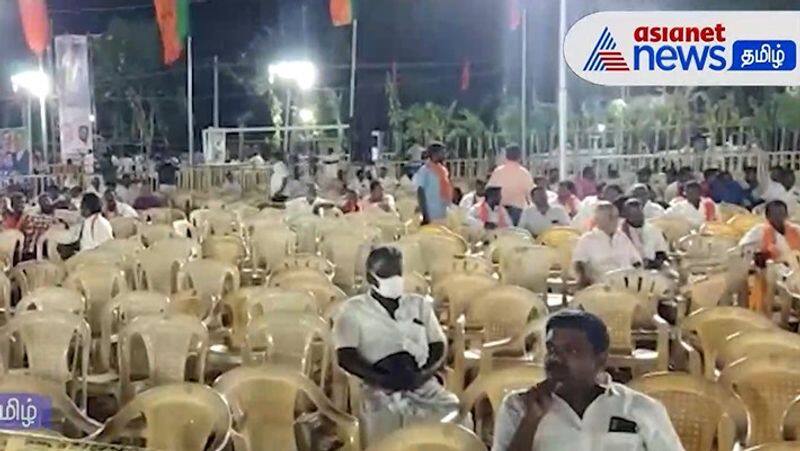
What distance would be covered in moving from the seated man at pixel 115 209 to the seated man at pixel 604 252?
4.49 m

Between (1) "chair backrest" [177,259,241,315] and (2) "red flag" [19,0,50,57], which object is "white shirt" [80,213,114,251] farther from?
(2) "red flag" [19,0,50,57]

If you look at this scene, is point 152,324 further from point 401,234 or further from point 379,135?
point 379,135

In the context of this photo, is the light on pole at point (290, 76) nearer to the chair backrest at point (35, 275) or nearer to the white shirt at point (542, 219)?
the white shirt at point (542, 219)

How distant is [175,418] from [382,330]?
87cm

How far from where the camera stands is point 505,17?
61.2 feet

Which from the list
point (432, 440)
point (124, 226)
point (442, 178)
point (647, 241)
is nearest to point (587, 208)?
point (442, 178)

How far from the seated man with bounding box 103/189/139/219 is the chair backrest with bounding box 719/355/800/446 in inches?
264

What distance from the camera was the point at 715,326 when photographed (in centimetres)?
551

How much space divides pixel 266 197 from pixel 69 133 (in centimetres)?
269

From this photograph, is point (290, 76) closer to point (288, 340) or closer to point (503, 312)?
point (503, 312)

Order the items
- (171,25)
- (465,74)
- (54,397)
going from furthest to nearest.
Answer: (465,74) → (171,25) → (54,397)

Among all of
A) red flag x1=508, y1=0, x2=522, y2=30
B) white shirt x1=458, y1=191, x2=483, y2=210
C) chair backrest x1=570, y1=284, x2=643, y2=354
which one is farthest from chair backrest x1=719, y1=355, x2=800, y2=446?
red flag x1=508, y1=0, x2=522, y2=30

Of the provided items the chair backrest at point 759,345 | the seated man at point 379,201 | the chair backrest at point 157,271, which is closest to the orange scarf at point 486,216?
the seated man at point 379,201

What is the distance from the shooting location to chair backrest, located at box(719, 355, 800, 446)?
Result: 14.3ft
